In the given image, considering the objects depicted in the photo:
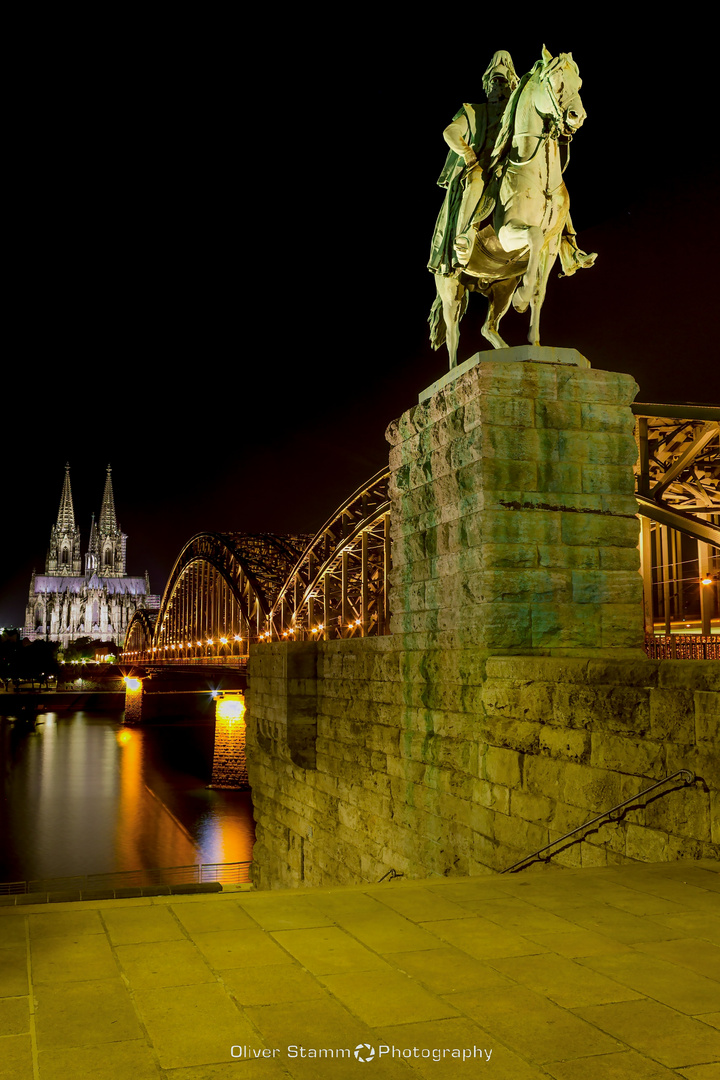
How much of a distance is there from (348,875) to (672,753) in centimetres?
653

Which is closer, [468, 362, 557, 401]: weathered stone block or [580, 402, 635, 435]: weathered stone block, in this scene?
[468, 362, 557, 401]: weathered stone block

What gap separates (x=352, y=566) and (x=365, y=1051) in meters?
66.1

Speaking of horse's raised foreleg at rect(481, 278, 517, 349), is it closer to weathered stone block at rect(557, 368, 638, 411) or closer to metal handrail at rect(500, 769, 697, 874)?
weathered stone block at rect(557, 368, 638, 411)

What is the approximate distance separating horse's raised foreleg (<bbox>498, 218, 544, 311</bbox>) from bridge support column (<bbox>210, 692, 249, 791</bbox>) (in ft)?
133

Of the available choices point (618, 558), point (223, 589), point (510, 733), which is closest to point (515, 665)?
point (510, 733)

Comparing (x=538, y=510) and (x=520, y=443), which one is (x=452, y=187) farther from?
(x=538, y=510)

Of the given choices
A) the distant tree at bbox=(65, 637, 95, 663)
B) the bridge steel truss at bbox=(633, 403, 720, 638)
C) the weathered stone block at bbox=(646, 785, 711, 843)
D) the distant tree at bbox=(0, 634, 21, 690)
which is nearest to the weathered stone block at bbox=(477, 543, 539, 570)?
the weathered stone block at bbox=(646, 785, 711, 843)

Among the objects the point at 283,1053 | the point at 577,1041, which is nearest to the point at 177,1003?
the point at 283,1053

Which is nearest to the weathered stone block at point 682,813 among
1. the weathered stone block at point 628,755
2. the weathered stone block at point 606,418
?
the weathered stone block at point 628,755

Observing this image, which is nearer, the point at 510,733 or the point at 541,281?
the point at 510,733

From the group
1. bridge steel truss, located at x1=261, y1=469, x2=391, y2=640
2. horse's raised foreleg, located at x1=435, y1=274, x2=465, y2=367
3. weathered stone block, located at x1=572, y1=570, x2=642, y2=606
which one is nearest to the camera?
weathered stone block, located at x1=572, y1=570, x2=642, y2=606

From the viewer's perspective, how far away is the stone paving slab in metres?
3.02

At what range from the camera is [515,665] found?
7828mm

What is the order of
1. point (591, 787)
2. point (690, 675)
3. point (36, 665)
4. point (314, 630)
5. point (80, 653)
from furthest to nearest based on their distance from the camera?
point (80, 653), point (36, 665), point (314, 630), point (591, 787), point (690, 675)
